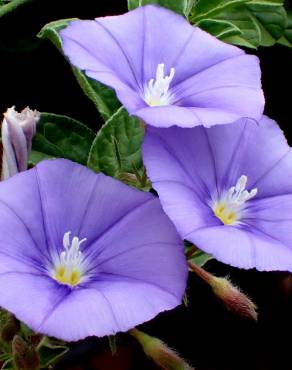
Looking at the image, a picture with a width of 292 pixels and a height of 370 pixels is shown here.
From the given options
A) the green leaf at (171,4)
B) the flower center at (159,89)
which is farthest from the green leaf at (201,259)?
the green leaf at (171,4)

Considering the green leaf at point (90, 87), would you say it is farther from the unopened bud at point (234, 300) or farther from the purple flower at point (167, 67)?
the unopened bud at point (234, 300)

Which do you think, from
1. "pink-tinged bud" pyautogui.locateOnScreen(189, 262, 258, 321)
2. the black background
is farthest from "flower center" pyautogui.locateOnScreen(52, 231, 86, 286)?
the black background

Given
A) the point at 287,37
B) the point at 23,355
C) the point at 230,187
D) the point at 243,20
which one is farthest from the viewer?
the point at 287,37

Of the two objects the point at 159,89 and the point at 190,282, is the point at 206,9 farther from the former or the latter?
the point at 190,282

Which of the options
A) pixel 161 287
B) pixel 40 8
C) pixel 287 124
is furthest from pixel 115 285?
pixel 287 124

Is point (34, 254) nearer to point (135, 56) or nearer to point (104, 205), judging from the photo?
point (104, 205)

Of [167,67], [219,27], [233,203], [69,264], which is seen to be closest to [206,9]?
[219,27]

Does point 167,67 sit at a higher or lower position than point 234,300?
higher

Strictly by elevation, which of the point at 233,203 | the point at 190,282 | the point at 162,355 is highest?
the point at 233,203

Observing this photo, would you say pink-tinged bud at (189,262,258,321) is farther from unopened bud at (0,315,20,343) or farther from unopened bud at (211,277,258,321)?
unopened bud at (0,315,20,343)
